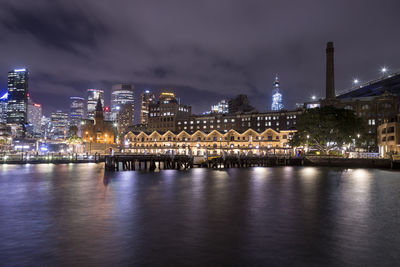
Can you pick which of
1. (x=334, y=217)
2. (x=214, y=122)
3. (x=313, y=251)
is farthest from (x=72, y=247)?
(x=214, y=122)

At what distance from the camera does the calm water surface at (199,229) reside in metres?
13.1

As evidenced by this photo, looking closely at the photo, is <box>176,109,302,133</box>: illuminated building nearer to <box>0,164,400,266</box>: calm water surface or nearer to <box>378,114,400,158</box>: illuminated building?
<box>378,114,400,158</box>: illuminated building

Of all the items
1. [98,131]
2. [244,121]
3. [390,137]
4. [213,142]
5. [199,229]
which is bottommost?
[199,229]

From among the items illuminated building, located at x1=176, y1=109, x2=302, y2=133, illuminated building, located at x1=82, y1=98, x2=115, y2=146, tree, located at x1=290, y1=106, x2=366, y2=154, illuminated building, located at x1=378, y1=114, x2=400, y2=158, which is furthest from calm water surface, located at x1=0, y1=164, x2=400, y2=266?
illuminated building, located at x1=82, y1=98, x2=115, y2=146

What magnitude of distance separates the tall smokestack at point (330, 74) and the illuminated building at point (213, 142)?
3781 cm

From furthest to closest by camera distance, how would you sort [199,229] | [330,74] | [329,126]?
[330,74] → [329,126] → [199,229]

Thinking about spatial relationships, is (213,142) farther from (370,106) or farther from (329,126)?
(370,106)

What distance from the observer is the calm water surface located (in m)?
13.1

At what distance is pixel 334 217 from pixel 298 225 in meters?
4.12

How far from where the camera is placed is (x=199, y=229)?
58.7 ft

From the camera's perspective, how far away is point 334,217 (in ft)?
69.7

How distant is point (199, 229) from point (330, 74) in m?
141

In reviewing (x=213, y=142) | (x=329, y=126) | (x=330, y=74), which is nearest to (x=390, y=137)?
(x=329, y=126)

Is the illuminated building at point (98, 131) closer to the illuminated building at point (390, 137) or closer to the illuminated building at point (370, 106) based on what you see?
the illuminated building at point (370, 106)
